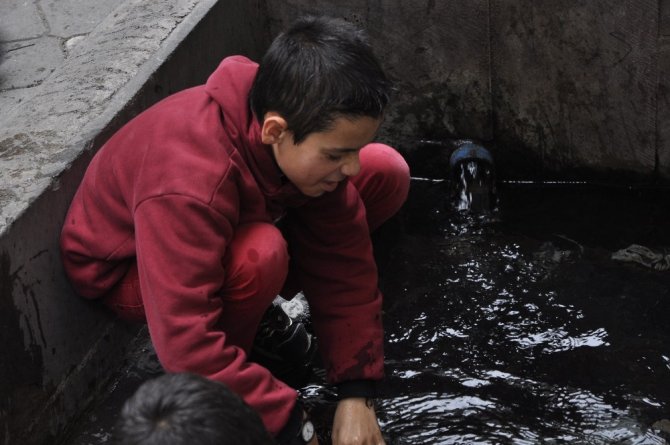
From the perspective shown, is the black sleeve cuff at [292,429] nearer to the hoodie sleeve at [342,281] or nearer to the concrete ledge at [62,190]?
the hoodie sleeve at [342,281]

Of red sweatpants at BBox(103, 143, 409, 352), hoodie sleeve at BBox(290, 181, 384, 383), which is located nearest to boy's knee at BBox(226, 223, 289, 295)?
red sweatpants at BBox(103, 143, 409, 352)

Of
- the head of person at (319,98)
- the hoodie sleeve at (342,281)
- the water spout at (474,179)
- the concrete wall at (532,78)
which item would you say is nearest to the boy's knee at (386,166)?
the hoodie sleeve at (342,281)

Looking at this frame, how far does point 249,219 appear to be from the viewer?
254cm

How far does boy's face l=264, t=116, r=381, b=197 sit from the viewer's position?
7.62ft

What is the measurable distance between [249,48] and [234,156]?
5.32ft

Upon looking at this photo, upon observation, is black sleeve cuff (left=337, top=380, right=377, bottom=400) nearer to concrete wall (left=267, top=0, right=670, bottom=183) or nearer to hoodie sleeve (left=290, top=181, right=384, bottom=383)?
hoodie sleeve (left=290, top=181, right=384, bottom=383)

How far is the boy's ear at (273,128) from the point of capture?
2.34 m

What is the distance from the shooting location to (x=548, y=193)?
152 inches

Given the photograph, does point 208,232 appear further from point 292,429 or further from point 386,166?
point 386,166

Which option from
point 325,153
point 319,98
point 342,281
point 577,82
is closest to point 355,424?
point 342,281

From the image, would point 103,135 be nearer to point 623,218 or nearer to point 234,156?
point 234,156

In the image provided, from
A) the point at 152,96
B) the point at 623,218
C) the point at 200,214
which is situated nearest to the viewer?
the point at 200,214

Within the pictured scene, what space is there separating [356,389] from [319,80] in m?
0.86

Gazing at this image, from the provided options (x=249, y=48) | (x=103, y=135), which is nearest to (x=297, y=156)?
(x=103, y=135)
